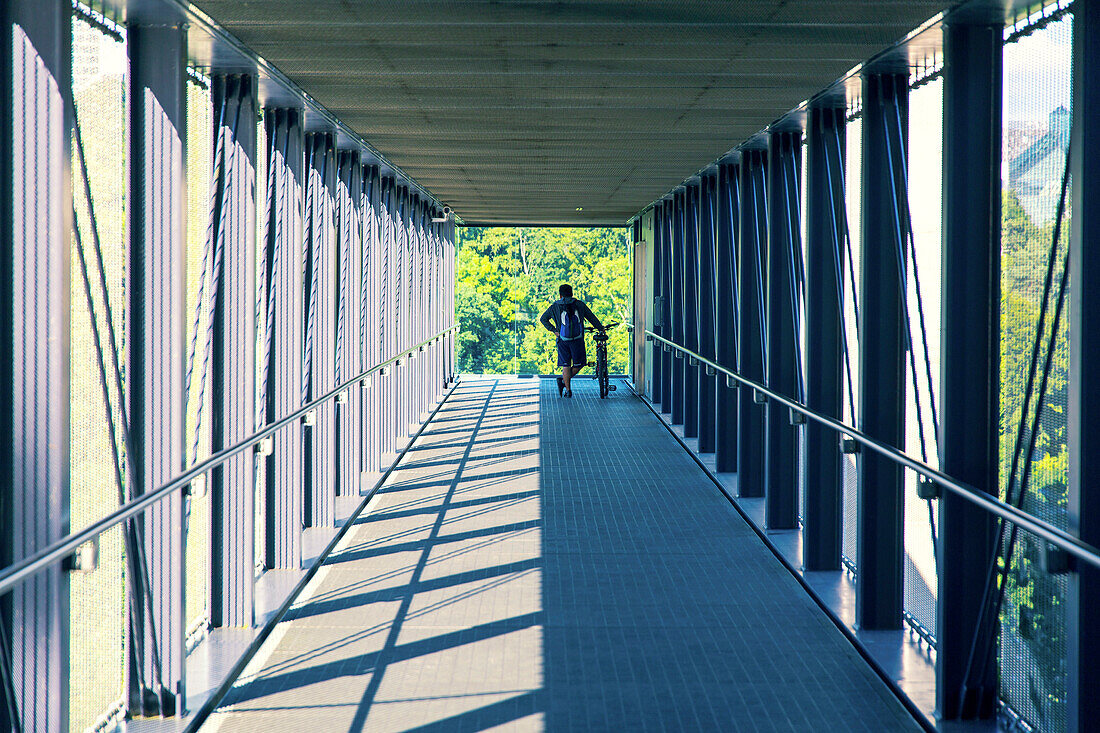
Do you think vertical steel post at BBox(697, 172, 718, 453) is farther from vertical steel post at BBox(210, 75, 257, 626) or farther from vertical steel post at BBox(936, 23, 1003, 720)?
vertical steel post at BBox(936, 23, 1003, 720)

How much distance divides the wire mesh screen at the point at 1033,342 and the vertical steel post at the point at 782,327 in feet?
9.83

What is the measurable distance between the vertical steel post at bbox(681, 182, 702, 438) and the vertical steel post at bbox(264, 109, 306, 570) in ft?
18.5

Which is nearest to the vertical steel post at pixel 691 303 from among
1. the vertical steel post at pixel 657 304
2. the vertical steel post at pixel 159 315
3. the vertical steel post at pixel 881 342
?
the vertical steel post at pixel 657 304

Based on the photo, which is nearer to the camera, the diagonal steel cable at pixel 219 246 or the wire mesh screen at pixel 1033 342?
the wire mesh screen at pixel 1033 342

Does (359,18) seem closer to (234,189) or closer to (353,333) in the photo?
(234,189)

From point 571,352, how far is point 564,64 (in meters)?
10.3

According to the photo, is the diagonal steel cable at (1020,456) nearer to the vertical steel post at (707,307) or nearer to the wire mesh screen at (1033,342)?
the wire mesh screen at (1033,342)

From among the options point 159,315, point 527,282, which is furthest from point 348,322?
point 527,282

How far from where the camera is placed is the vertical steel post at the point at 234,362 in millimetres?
4762

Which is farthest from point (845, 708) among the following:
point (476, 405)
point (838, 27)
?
point (476, 405)

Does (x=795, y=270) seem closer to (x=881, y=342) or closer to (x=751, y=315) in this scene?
(x=751, y=315)

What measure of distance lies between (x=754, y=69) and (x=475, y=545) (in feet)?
10.2

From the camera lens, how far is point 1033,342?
3.53 metres

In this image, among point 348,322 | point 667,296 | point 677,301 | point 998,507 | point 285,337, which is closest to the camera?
point 998,507
